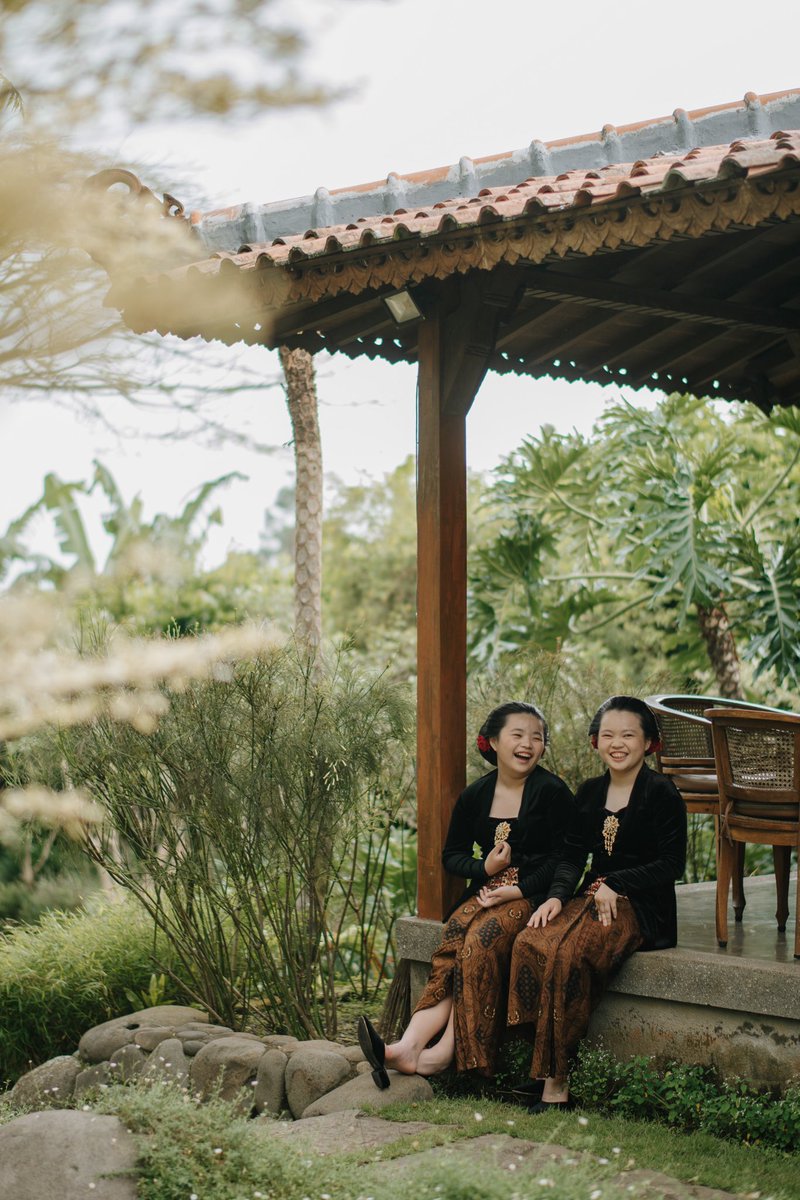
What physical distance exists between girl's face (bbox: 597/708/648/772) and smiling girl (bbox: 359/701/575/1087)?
0.25 meters

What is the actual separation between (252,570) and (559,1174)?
1565 centimetres

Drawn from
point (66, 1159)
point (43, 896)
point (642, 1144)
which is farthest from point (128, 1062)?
point (43, 896)

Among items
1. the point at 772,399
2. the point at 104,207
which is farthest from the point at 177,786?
the point at 772,399

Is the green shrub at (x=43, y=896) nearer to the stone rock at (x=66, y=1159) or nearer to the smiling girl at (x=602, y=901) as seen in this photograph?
the smiling girl at (x=602, y=901)

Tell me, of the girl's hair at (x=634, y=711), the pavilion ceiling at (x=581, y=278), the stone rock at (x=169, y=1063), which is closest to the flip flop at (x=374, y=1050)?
the stone rock at (x=169, y=1063)

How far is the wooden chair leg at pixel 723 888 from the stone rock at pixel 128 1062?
257cm

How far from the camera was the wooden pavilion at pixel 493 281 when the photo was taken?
4512 millimetres

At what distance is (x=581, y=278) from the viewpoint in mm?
5754

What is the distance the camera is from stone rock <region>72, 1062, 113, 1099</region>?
5613mm

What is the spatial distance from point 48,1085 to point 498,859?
2486 millimetres

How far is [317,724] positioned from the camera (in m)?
5.58

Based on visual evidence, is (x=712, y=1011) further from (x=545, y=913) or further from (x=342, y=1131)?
(x=342, y=1131)

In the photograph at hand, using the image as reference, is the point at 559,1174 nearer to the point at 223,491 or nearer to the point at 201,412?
the point at 201,412

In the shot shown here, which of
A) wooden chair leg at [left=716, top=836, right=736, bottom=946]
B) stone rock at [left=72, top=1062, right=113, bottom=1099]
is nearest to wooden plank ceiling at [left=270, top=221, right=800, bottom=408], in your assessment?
wooden chair leg at [left=716, top=836, right=736, bottom=946]
